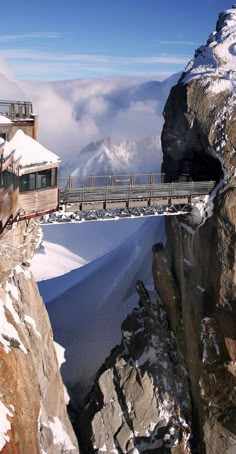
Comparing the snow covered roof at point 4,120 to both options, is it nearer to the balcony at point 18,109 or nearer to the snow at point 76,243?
the balcony at point 18,109

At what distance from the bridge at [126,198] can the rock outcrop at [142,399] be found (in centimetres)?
1064

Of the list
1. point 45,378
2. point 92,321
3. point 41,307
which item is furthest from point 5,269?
point 92,321

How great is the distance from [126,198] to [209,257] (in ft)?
26.5

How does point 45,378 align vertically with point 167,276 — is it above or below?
below

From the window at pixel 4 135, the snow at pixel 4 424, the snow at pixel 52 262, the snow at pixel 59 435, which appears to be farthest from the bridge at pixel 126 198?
the snow at pixel 52 262

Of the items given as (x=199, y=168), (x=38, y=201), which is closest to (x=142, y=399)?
(x=38, y=201)

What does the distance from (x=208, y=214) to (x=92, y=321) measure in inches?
803

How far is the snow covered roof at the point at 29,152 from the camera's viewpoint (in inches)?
1548

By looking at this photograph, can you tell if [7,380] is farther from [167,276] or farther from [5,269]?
[167,276]

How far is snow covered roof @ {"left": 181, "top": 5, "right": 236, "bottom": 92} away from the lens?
51656 mm

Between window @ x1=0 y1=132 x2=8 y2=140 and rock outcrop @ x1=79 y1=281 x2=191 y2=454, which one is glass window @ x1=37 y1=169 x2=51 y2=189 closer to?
window @ x1=0 y1=132 x2=8 y2=140

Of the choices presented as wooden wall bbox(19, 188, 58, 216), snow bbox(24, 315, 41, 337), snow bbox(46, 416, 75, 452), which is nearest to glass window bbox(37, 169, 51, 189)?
wooden wall bbox(19, 188, 58, 216)

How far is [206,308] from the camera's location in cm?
4897

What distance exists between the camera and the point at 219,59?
55.5m
